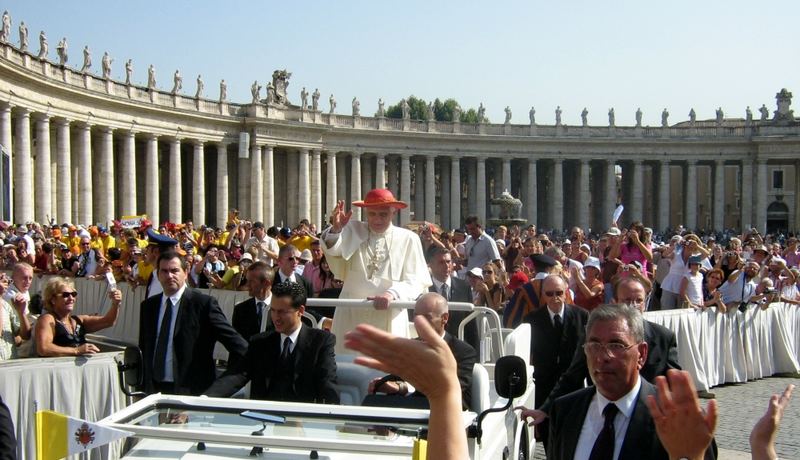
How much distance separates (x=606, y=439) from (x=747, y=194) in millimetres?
88499

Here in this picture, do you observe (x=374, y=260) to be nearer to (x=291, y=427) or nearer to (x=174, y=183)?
(x=291, y=427)

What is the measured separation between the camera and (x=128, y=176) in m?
56.9

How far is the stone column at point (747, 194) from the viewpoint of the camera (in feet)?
284

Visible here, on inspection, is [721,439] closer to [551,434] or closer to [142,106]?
[551,434]

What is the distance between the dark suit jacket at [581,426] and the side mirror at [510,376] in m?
0.68

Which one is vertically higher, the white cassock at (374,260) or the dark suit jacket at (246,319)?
the white cassock at (374,260)

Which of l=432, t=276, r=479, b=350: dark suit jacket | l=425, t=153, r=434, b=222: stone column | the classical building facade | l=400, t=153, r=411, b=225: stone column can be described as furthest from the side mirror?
l=425, t=153, r=434, b=222: stone column

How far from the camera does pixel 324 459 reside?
18.4 ft

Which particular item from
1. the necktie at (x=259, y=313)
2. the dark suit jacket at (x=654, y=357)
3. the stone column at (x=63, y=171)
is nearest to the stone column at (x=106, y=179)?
the stone column at (x=63, y=171)

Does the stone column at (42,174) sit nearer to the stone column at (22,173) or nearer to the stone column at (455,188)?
the stone column at (22,173)

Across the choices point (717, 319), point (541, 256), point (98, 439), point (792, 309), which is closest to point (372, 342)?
point (98, 439)

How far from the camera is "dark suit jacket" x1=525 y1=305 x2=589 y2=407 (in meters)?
10.1

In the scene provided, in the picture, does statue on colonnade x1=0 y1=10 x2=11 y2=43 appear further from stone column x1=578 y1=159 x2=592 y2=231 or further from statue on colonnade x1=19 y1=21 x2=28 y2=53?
stone column x1=578 y1=159 x2=592 y2=231

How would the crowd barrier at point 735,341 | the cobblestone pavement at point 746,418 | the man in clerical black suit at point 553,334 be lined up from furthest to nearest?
1. the crowd barrier at point 735,341
2. the cobblestone pavement at point 746,418
3. the man in clerical black suit at point 553,334
